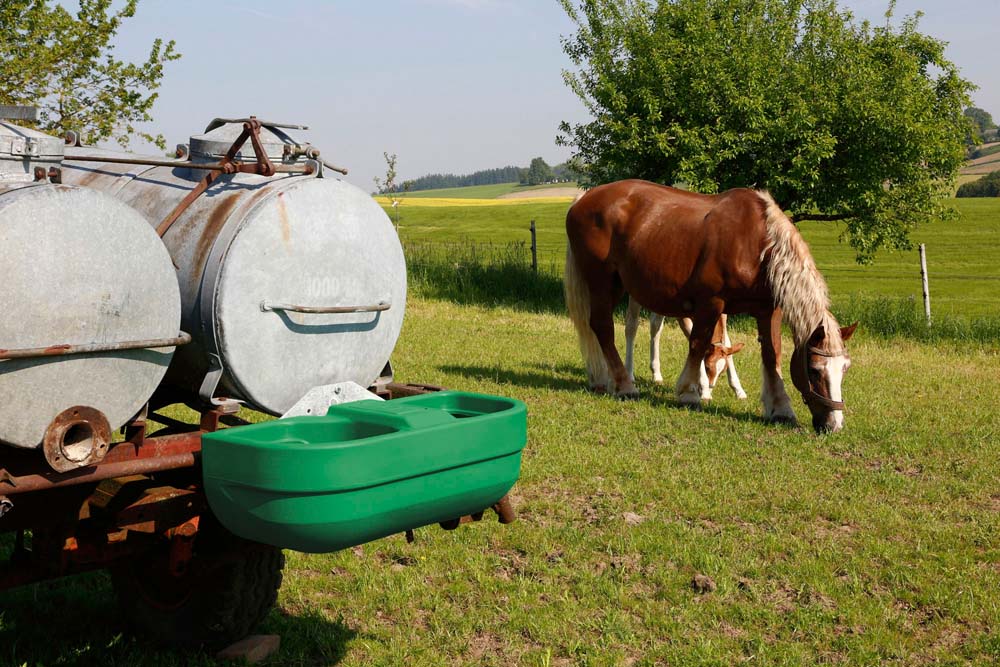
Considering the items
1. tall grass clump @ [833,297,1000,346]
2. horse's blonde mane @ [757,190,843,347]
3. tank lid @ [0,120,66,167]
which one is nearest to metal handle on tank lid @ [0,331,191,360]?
tank lid @ [0,120,66,167]

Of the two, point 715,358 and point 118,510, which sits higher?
point 118,510

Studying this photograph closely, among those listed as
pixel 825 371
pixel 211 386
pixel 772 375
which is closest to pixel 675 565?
pixel 211 386

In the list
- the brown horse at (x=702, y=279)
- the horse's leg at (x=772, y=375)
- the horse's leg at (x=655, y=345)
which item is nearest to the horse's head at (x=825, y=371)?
the brown horse at (x=702, y=279)

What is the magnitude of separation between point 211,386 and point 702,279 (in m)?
6.38

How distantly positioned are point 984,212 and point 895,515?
158 feet

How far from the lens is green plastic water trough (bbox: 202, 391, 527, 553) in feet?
8.70

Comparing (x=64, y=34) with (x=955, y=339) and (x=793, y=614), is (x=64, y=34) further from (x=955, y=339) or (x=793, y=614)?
(x=955, y=339)

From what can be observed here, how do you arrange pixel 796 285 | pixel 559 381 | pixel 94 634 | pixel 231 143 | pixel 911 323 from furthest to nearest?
pixel 911 323 < pixel 559 381 < pixel 796 285 < pixel 94 634 < pixel 231 143

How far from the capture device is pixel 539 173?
96.6 meters

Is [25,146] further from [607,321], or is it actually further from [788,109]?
[788,109]

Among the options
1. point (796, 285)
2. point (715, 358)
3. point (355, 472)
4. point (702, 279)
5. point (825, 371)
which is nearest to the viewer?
point (355, 472)

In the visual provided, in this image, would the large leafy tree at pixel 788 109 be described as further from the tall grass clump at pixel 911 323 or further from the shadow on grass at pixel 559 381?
the shadow on grass at pixel 559 381

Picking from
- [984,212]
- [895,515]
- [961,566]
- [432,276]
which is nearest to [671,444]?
[895,515]

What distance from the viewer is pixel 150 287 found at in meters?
3.00
